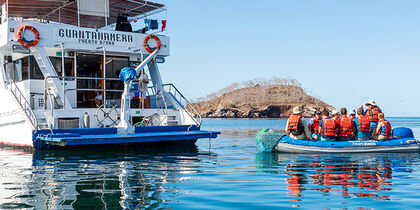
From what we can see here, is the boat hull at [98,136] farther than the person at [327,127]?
No

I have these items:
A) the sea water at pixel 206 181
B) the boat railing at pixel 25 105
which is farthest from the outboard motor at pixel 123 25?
the sea water at pixel 206 181

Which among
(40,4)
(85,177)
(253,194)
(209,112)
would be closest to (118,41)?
(40,4)

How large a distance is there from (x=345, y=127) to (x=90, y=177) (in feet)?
28.5

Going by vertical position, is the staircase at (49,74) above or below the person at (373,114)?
above

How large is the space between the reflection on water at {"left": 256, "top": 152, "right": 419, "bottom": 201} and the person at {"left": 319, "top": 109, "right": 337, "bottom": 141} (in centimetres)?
75

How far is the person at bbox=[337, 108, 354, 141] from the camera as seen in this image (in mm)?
14672

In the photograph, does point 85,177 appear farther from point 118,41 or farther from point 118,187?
point 118,41

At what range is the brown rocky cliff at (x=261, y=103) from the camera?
410 ft

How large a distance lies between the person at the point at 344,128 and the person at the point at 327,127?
0.34 meters

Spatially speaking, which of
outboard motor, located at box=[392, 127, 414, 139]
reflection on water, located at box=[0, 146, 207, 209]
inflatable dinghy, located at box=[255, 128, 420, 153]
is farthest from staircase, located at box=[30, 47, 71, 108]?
outboard motor, located at box=[392, 127, 414, 139]

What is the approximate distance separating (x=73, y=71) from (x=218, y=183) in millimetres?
9577

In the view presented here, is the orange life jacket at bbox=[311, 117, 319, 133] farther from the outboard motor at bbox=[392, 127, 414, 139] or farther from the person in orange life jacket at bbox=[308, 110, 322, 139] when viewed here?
the outboard motor at bbox=[392, 127, 414, 139]

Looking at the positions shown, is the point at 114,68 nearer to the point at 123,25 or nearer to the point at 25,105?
the point at 123,25

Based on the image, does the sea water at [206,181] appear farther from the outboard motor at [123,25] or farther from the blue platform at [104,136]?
the outboard motor at [123,25]
